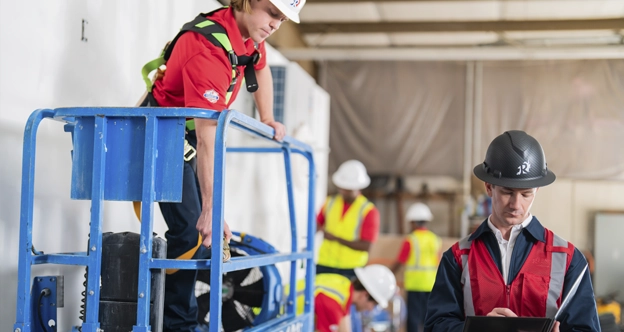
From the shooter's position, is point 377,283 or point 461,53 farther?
point 461,53

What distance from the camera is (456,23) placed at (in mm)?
12414

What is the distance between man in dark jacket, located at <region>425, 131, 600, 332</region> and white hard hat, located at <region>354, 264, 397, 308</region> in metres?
4.43

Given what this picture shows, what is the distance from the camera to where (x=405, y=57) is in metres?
10.7

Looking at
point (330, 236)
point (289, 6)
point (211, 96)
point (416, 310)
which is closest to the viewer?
point (211, 96)

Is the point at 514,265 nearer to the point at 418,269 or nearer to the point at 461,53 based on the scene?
the point at 418,269

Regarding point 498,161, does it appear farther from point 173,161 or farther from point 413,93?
point 413,93

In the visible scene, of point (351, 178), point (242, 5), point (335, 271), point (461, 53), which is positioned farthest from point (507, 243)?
point (461, 53)

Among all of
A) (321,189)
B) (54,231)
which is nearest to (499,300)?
(54,231)

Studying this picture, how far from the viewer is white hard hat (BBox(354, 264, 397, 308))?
713cm

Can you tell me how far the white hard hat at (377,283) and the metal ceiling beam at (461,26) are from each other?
251 inches

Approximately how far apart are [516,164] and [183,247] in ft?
5.13

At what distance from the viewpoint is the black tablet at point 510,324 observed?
235 centimetres

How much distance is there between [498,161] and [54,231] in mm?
2237

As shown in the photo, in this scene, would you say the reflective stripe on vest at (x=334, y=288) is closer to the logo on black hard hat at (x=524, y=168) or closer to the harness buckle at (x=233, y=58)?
the harness buckle at (x=233, y=58)
